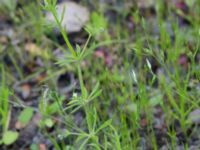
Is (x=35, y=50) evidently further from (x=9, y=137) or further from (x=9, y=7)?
(x=9, y=137)

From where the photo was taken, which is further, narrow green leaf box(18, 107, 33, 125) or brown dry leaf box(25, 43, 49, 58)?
brown dry leaf box(25, 43, 49, 58)

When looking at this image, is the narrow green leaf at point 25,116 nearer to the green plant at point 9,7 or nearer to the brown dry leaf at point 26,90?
the brown dry leaf at point 26,90

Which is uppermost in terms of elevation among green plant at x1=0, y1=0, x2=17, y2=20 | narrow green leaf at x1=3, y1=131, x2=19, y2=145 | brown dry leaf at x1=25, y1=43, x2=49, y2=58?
green plant at x1=0, y1=0, x2=17, y2=20

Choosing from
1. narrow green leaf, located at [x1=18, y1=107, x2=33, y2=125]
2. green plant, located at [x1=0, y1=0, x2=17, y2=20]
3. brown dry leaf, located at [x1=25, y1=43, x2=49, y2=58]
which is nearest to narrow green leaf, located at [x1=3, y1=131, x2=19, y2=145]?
narrow green leaf, located at [x1=18, y1=107, x2=33, y2=125]

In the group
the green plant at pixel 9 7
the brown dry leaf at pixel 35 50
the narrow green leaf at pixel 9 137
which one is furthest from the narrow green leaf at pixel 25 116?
the green plant at pixel 9 7

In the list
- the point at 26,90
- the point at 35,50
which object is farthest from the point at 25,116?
the point at 35,50

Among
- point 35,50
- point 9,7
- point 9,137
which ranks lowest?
point 9,137

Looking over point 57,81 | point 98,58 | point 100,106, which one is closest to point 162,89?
point 100,106

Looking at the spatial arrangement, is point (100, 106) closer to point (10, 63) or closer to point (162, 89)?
point (162, 89)

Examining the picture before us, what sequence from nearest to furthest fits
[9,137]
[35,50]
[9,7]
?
[9,137], [35,50], [9,7]

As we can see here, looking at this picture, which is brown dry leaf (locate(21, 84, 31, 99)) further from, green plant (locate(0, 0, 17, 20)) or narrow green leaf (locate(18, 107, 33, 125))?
green plant (locate(0, 0, 17, 20))

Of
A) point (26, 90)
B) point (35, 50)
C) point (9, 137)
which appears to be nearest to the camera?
point (9, 137)
